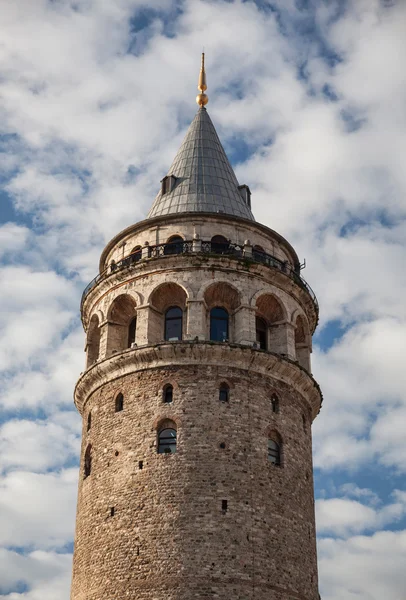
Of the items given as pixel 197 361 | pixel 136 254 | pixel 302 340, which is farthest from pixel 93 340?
pixel 302 340

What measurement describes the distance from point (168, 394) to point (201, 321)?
3.55m

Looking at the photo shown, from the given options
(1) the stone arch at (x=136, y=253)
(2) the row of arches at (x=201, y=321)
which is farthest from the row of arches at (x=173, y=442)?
(1) the stone arch at (x=136, y=253)

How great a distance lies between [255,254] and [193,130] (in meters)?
9.88

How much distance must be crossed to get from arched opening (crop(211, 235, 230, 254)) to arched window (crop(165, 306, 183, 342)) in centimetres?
319

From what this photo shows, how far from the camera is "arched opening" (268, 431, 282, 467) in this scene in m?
37.9

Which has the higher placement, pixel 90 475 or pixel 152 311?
pixel 152 311

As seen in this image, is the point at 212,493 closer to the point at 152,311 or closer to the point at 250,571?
the point at 250,571

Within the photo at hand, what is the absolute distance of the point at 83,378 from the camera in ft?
135

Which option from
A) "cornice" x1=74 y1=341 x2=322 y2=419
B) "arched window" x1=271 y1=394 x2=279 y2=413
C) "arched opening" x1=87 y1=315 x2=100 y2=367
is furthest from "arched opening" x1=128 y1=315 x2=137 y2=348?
"arched window" x1=271 y1=394 x2=279 y2=413

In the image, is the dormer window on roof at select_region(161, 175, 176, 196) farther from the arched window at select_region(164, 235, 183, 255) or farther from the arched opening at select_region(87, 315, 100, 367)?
the arched opening at select_region(87, 315, 100, 367)

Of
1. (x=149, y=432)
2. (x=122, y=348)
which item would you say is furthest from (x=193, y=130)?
→ (x=149, y=432)

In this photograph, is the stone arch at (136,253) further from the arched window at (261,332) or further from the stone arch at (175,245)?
the arched window at (261,332)

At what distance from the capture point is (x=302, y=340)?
4350cm

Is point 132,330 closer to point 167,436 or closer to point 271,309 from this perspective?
point 271,309
